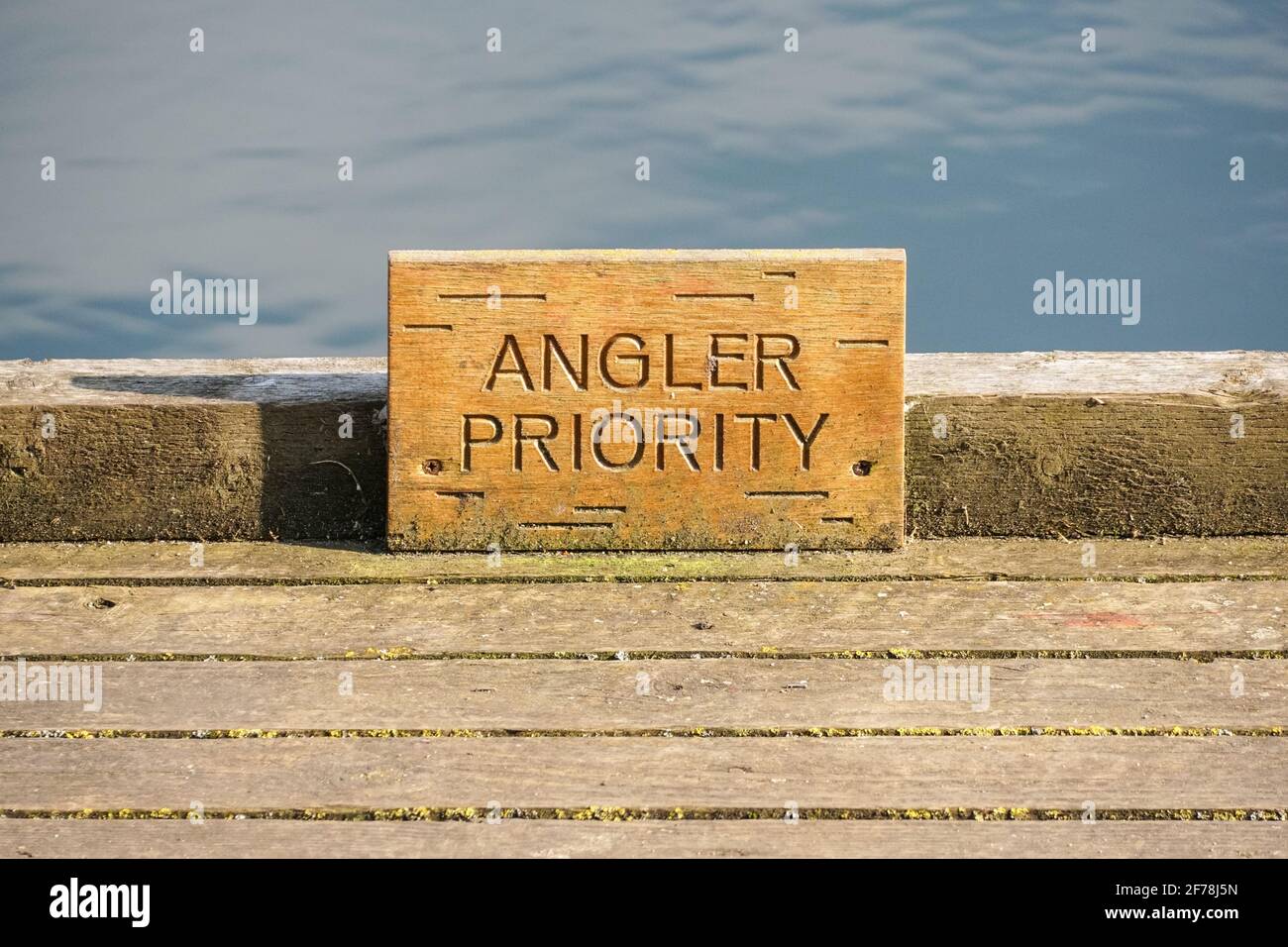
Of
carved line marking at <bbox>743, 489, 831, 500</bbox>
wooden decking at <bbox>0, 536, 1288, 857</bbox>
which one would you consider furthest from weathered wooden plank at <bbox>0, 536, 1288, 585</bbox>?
→ carved line marking at <bbox>743, 489, 831, 500</bbox>

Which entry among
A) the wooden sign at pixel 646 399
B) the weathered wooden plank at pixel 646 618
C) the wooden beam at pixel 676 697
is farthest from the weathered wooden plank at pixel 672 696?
the wooden sign at pixel 646 399

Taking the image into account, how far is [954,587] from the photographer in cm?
393

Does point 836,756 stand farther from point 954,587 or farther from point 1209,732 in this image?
point 954,587

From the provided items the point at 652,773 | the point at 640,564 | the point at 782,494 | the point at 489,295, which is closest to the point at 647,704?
the point at 652,773

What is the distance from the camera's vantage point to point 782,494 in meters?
4.28

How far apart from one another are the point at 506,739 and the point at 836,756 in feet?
2.33

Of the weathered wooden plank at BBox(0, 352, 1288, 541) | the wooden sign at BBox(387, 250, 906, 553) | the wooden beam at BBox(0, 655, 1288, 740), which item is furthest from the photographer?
the weathered wooden plank at BBox(0, 352, 1288, 541)

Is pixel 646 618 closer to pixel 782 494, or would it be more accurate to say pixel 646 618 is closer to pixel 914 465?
pixel 782 494

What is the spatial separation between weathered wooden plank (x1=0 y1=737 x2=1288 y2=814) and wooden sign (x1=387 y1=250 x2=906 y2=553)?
1382 millimetres

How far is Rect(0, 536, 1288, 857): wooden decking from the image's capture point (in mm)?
2617

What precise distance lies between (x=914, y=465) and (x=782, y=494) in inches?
19.5

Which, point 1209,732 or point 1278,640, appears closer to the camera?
point 1209,732

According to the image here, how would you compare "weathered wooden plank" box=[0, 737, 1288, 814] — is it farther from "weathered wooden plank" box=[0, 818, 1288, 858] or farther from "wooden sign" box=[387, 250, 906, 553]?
"wooden sign" box=[387, 250, 906, 553]

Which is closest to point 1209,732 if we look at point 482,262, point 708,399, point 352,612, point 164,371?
point 708,399
